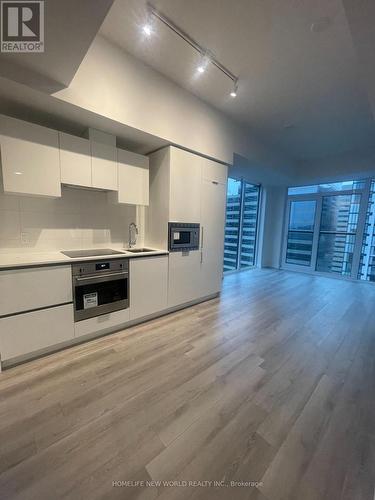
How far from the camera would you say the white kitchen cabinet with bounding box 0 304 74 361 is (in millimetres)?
1792

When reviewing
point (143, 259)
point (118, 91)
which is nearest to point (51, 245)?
point (143, 259)

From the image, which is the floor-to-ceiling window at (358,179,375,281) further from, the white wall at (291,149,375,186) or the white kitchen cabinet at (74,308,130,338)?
the white kitchen cabinet at (74,308,130,338)

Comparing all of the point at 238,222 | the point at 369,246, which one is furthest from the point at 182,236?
the point at 369,246

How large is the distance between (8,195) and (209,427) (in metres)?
2.77

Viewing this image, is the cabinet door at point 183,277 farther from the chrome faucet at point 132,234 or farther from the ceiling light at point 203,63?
the ceiling light at point 203,63

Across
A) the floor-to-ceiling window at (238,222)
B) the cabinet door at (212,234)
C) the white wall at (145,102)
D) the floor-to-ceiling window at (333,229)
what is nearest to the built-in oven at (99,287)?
the cabinet door at (212,234)

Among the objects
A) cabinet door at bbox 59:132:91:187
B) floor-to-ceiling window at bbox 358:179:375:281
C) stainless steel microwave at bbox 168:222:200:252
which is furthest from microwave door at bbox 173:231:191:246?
floor-to-ceiling window at bbox 358:179:375:281

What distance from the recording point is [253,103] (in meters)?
3.05

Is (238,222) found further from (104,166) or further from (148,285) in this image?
(104,166)

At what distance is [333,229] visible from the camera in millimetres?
5512

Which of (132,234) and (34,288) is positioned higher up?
(132,234)

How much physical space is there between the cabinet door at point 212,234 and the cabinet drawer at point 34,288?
2.00 meters

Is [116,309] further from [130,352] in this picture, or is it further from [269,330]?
[269,330]

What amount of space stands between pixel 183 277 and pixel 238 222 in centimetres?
341
